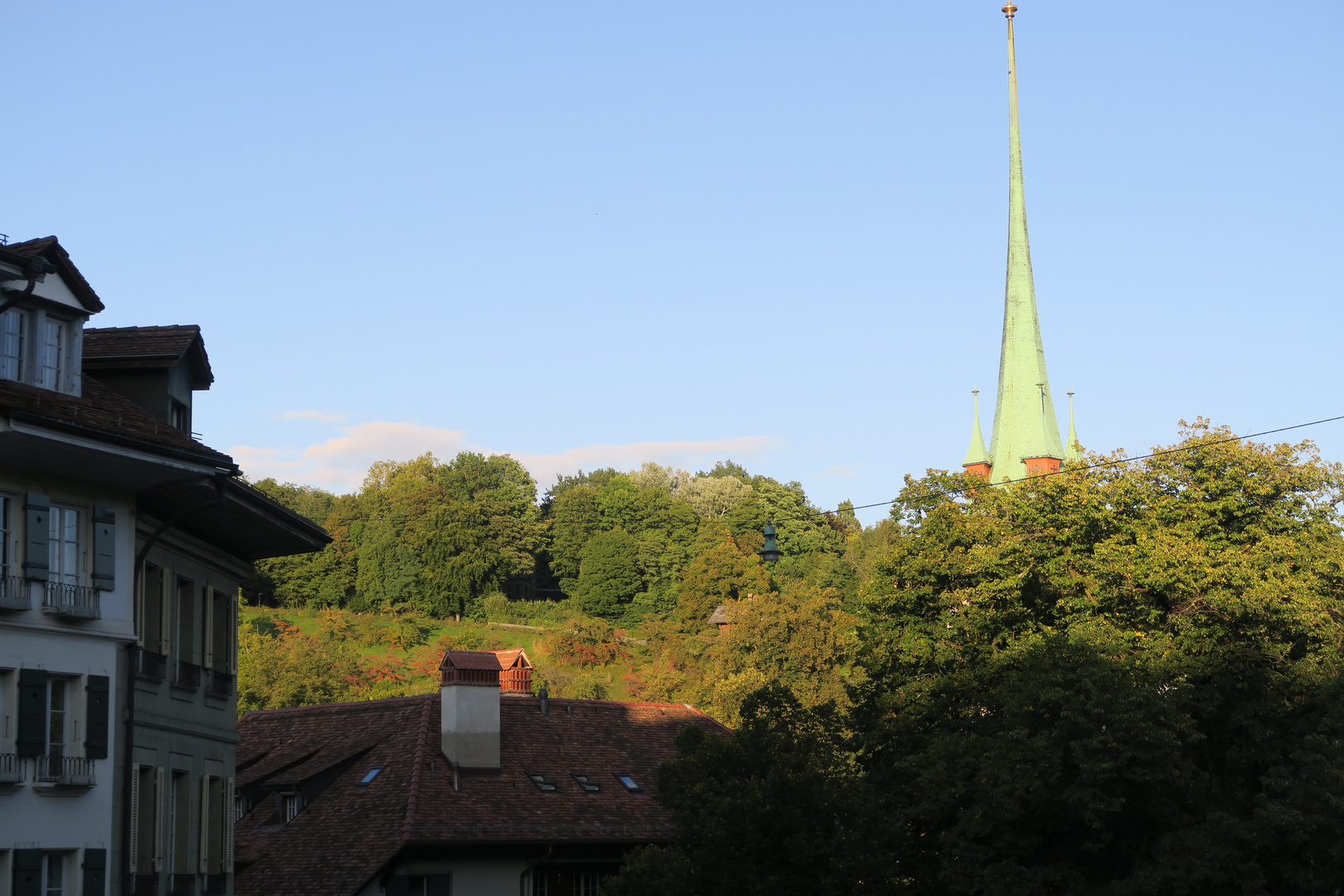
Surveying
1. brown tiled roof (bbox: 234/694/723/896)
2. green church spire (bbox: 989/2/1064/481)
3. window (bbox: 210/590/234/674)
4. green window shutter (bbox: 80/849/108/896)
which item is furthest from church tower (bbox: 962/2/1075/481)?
green window shutter (bbox: 80/849/108/896)

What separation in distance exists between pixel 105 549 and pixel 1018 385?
269 ft

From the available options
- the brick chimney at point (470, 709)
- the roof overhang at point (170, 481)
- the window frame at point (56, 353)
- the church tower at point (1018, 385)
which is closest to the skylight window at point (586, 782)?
the brick chimney at point (470, 709)

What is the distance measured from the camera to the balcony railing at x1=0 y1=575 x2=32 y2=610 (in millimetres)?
19923

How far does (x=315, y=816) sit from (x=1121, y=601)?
2099 cm

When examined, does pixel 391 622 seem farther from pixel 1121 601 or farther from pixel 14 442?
pixel 14 442

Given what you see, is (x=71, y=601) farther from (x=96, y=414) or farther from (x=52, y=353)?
(x=52, y=353)

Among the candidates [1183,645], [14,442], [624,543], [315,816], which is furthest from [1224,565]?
[624,543]

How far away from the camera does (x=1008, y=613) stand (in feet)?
143

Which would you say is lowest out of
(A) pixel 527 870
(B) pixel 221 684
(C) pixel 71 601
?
(A) pixel 527 870

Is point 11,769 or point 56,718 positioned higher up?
point 56,718

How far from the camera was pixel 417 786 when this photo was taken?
1539 inches

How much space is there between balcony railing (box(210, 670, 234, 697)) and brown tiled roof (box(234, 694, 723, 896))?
30.8 feet

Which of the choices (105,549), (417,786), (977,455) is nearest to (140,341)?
(105,549)

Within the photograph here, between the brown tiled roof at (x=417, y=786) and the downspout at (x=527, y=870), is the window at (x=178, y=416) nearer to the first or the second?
the brown tiled roof at (x=417, y=786)
